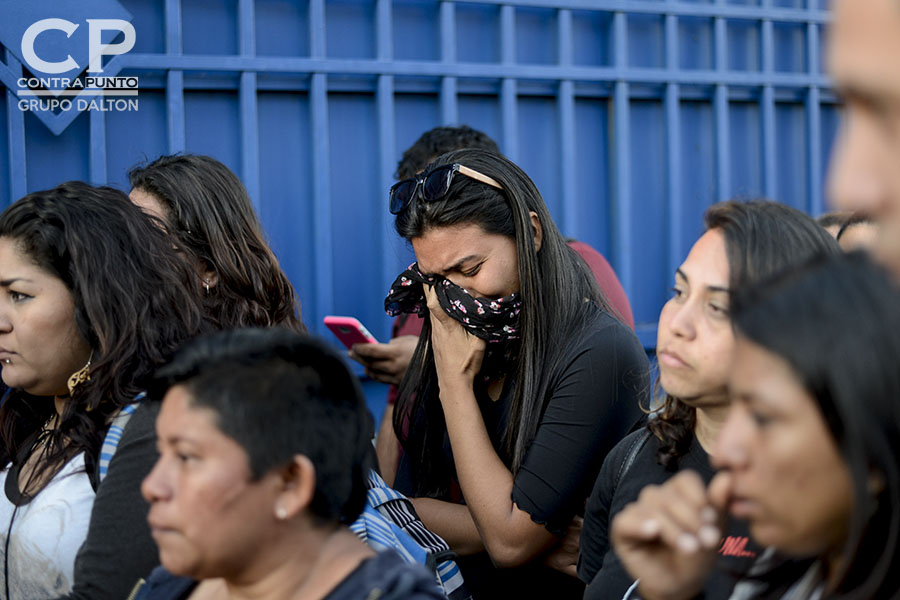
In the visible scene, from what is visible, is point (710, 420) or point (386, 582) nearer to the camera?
point (386, 582)

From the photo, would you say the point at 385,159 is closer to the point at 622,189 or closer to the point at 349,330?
the point at 349,330

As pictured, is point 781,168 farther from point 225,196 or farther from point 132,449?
point 132,449

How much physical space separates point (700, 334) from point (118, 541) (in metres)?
1.25

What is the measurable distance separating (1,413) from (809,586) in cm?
208

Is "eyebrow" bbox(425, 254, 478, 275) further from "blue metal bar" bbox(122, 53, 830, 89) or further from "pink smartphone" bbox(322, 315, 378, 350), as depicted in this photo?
"blue metal bar" bbox(122, 53, 830, 89)

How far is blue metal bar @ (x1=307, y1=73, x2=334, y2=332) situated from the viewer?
3904 millimetres

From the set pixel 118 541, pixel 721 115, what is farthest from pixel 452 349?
pixel 721 115

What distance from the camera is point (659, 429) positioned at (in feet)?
6.95

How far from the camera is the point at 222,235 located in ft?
9.90

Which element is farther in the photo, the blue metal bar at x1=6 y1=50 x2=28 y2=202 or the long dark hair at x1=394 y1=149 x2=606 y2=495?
the blue metal bar at x1=6 y1=50 x2=28 y2=202

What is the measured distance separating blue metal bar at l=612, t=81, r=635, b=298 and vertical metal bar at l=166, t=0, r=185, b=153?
74.8 inches
